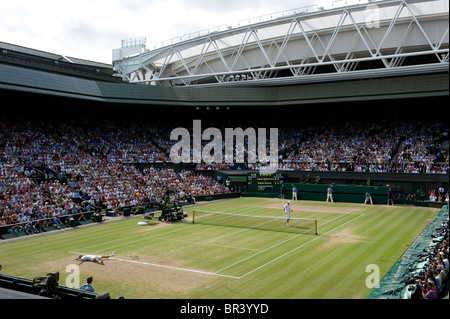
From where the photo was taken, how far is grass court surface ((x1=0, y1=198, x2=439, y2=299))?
14891 millimetres

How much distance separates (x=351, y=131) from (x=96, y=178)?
96.9 feet

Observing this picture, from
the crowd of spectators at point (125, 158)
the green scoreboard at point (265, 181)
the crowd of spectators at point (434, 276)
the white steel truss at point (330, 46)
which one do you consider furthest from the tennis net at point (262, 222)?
the white steel truss at point (330, 46)

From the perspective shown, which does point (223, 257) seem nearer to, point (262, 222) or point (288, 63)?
point (262, 222)

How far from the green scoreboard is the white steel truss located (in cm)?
1025

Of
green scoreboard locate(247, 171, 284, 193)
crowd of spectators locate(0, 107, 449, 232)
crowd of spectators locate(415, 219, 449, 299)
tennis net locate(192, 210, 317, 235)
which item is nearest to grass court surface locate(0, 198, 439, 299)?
tennis net locate(192, 210, 317, 235)

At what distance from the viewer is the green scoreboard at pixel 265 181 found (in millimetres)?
45656

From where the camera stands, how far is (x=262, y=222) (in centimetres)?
2841

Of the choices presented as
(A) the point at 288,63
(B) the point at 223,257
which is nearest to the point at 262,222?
(B) the point at 223,257

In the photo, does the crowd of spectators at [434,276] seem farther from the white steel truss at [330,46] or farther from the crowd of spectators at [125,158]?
the crowd of spectators at [125,158]

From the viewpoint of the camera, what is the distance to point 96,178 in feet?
124

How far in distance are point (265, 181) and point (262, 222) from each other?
701 inches

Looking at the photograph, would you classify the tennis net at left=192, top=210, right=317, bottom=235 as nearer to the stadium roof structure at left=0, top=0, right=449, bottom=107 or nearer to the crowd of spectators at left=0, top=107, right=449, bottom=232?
the crowd of spectators at left=0, top=107, right=449, bottom=232
